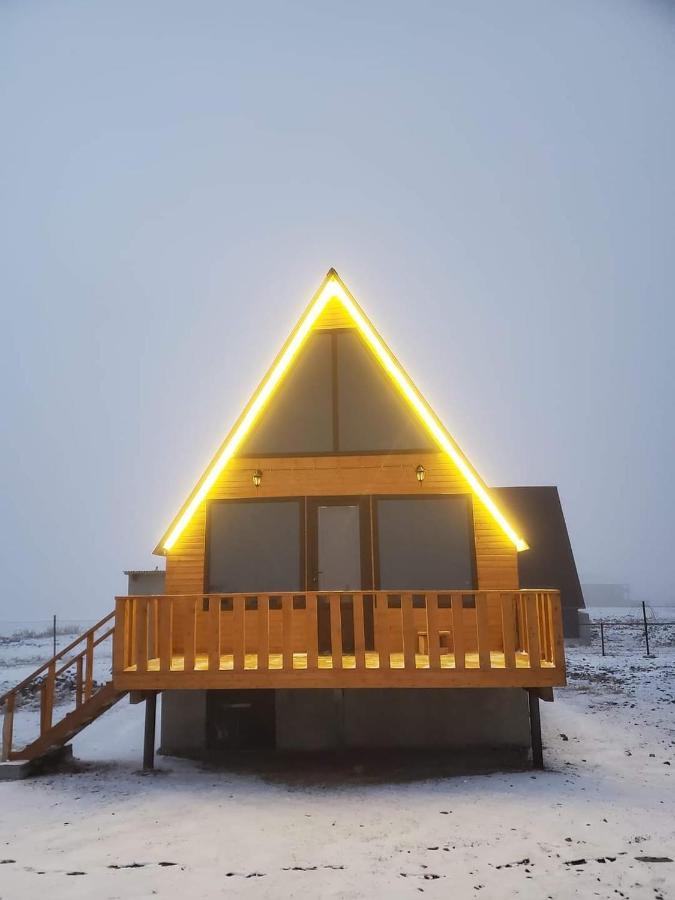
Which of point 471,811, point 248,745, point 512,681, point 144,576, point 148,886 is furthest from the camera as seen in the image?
point 144,576

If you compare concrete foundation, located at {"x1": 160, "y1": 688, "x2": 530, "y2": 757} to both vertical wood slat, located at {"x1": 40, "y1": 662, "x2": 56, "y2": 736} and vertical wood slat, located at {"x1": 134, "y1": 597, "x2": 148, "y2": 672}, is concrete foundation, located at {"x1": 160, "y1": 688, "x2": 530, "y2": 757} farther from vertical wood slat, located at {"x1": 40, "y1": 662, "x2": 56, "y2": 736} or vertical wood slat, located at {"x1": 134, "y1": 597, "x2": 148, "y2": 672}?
vertical wood slat, located at {"x1": 134, "y1": 597, "x2": 148, "y2": 672}

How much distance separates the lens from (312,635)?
9008 mm

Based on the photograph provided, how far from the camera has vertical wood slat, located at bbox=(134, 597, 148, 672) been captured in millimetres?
9086

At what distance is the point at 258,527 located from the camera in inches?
433

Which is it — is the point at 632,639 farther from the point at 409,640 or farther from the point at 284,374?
the point at 409,640

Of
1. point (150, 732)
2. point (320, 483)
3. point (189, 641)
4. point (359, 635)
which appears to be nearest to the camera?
point (359, 635)

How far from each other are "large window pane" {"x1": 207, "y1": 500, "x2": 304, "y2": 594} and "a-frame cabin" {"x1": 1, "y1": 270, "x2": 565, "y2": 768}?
0.06 feet

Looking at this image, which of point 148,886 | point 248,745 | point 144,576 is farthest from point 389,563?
point 144,576

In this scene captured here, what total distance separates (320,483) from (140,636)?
3.54m

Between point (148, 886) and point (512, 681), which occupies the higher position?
point (512, 681)

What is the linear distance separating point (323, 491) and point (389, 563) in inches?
59.0

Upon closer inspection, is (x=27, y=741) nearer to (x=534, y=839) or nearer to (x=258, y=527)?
(x=258, y=527)

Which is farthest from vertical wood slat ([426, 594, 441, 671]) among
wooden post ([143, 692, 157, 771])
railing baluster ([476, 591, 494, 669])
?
wooden post ([143, 692, 157, 771])

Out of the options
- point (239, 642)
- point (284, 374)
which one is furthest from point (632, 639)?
point (239, 642)
